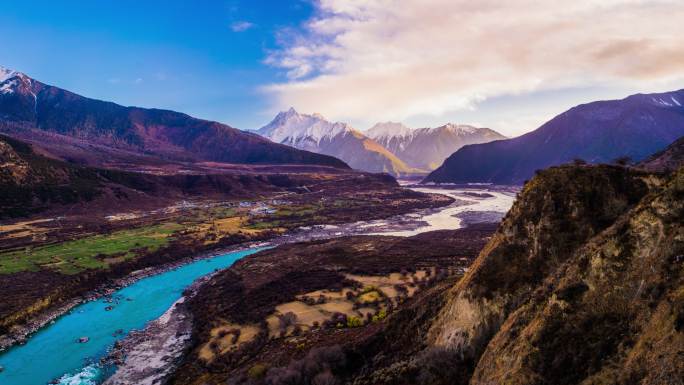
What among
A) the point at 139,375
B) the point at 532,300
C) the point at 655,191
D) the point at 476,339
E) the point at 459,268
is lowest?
the point at 139,375

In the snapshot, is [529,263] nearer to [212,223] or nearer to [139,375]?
[139,375]

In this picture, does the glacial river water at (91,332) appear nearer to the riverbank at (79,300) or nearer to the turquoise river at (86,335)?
the turquoise river at (86,335)

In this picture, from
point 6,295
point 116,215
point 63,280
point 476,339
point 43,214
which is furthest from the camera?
point 116,215

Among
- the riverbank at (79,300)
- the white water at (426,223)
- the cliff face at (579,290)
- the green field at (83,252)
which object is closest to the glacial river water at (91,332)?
the riverbank at (79,300)

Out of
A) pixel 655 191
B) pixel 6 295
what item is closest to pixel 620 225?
pixel 655 191

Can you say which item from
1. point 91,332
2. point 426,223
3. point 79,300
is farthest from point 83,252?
point 426,223

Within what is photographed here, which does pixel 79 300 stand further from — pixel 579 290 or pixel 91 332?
pixel 579 290

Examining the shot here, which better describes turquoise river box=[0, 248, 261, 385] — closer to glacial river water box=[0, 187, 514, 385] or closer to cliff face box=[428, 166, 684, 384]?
glacial river water box=[0, 187, 514, 385]
